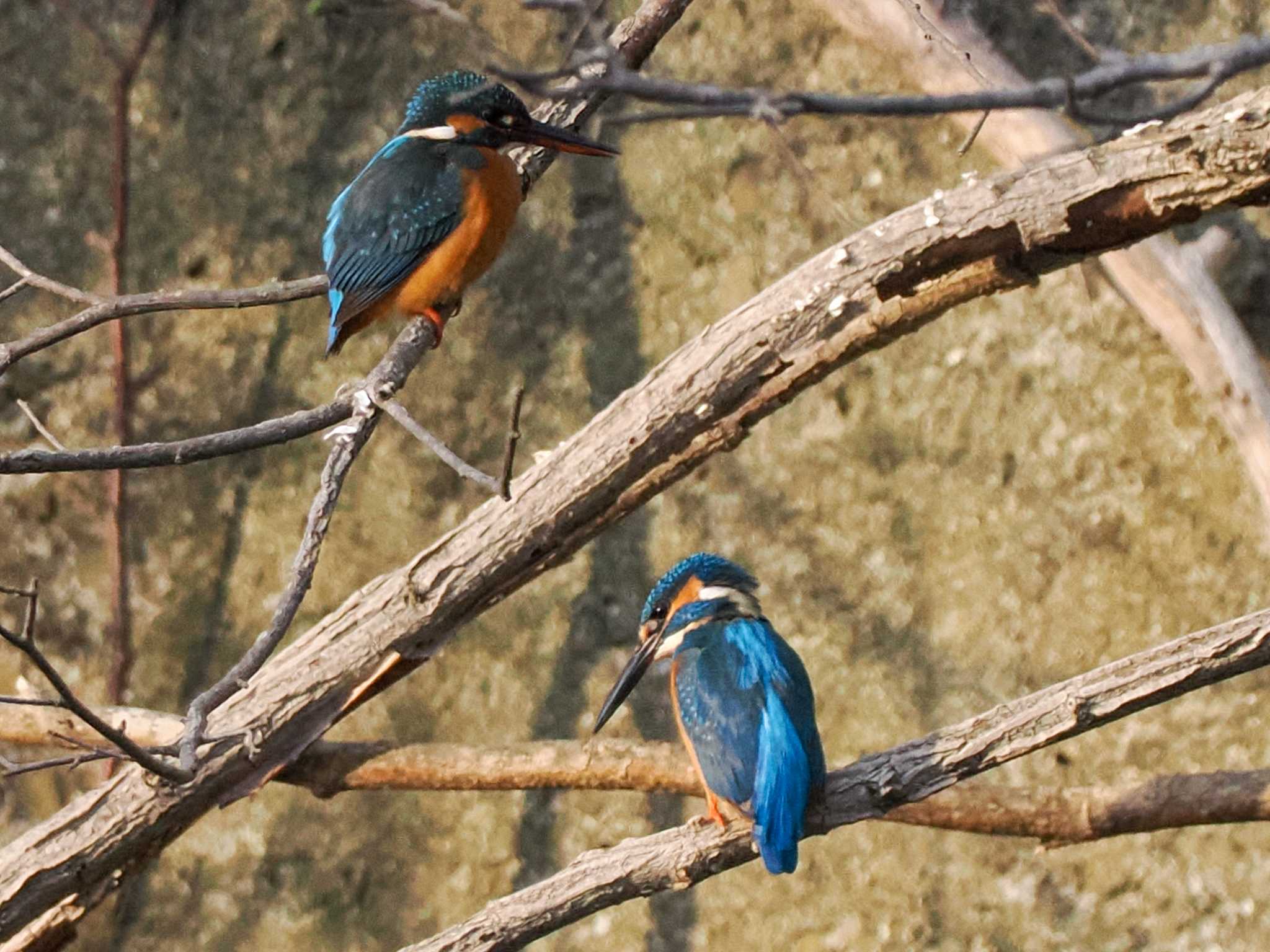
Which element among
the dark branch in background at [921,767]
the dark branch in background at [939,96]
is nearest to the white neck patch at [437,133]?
the dark branch in background at [921,767]

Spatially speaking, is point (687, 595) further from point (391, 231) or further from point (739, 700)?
point (391, 231)

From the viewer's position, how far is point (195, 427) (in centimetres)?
307

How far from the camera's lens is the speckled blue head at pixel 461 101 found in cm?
220

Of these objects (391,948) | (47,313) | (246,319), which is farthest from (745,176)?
(391,948)

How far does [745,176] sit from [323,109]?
0.92 m

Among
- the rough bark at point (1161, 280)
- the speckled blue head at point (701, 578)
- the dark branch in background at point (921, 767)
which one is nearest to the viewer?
the dark branch in background at point (921, 767)

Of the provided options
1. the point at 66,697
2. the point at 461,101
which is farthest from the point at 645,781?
the point at 461,101

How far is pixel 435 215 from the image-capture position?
2170 mm

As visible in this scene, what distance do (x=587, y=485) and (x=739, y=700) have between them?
372 mm

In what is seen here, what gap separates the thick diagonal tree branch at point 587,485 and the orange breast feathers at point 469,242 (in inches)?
14.0

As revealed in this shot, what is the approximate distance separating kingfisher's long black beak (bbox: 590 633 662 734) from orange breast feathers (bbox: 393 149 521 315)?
663 mm

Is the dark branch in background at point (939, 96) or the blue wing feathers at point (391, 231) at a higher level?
the blue wing feathers at point (391, 231)

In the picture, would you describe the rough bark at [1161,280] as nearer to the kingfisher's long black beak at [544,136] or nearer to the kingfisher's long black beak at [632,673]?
the kingfisher's long black beak at [544,136]

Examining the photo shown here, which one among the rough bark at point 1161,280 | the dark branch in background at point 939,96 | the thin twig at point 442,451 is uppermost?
the rough bark at point 1161,280
